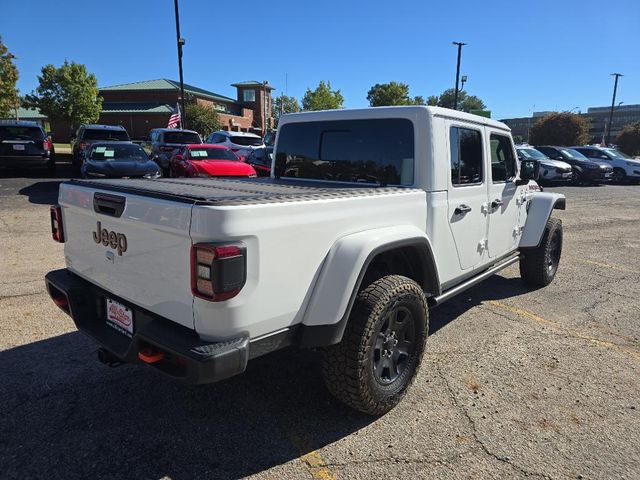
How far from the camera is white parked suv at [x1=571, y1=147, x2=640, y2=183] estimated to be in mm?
22297

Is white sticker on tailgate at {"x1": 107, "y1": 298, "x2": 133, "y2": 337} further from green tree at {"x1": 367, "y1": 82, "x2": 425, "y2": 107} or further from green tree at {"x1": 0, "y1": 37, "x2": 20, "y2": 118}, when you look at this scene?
green tree at {"x1": 367, "y1": 82, "x2": 425, "y2": 107}

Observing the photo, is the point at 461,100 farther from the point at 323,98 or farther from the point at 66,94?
the point at 66,94

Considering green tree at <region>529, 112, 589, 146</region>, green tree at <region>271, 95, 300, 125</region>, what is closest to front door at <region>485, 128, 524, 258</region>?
green tree at <region>529, 112, 589, 146</region>

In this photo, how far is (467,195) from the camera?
376 cm

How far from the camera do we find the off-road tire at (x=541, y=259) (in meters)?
5.43

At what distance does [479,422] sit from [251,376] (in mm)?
1590

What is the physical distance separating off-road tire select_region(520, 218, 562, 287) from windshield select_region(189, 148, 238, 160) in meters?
9.60

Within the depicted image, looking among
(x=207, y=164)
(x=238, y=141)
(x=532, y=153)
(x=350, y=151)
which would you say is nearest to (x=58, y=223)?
(x=350, y=151)

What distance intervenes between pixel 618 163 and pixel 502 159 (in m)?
22.1

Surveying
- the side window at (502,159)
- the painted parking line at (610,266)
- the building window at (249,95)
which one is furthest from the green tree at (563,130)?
the side window at (502,159)

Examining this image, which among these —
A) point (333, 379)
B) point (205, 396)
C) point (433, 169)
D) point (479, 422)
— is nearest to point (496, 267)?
point (433, 169)

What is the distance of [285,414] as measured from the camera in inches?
115

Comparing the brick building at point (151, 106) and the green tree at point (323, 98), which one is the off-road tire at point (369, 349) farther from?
the green tree at point (323, 98)

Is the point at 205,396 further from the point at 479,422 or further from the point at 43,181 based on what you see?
the point at 43,181
